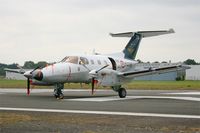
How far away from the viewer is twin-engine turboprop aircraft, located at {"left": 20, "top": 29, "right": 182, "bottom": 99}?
1049 inches

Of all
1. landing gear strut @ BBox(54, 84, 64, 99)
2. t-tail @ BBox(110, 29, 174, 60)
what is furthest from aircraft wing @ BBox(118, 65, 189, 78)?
t-tail @ BBox(110, 29, 174, 60)

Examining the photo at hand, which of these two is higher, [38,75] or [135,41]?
[135,41]

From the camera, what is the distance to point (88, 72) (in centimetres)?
2916

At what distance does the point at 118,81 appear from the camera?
29.5 metres

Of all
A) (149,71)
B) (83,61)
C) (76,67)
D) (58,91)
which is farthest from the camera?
(149,71)

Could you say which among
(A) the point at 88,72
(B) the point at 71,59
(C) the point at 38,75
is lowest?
(C) the point at 38,75

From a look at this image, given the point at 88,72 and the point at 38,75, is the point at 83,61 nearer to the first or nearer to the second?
the point at 88,72

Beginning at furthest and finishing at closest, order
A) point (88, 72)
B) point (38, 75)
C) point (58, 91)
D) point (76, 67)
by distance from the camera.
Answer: point (88, 72) → point (76, 67) → point (58, 91) → point (38, 75)

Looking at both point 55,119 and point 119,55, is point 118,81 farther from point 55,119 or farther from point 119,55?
point 55,119

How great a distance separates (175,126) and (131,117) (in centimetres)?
291

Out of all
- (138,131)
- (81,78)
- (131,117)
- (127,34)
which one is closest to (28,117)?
(131,117)

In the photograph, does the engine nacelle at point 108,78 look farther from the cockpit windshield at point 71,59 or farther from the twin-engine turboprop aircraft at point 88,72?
the cockpit windshield at point 71,59

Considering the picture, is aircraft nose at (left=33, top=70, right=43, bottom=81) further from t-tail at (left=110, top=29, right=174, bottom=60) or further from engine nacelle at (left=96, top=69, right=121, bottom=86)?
t-tail at (left=110, top=29, right=174, bottom=60)

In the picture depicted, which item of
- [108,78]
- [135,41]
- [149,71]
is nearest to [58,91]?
[108,78]
